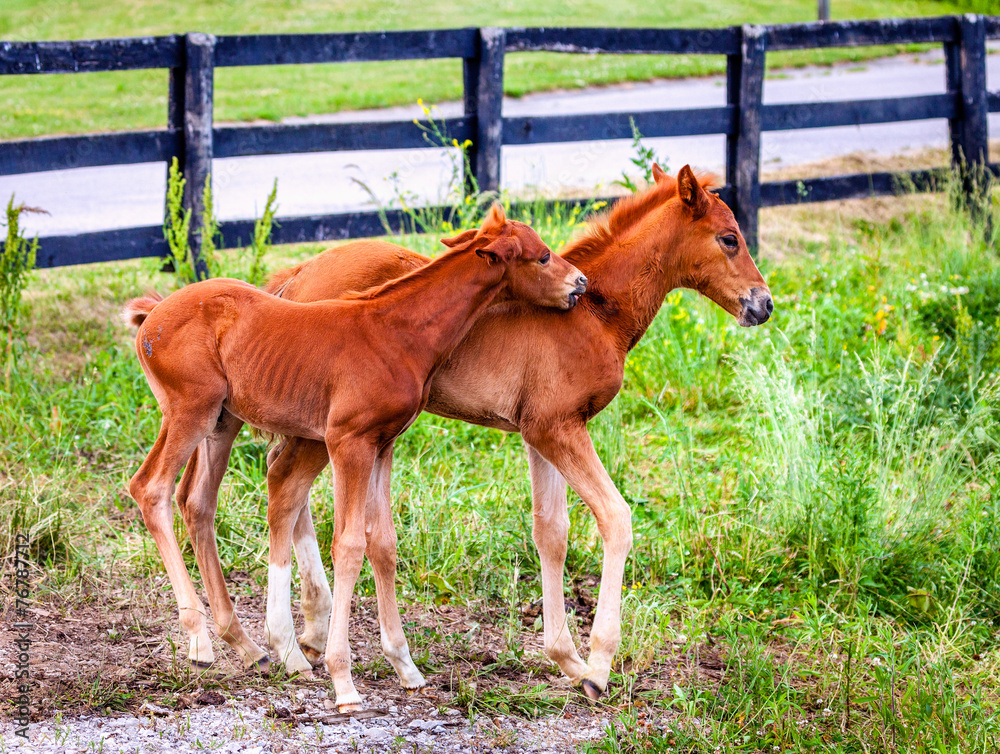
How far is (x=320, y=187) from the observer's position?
10.7m

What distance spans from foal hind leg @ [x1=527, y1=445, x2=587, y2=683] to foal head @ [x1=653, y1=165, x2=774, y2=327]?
33.7 inches

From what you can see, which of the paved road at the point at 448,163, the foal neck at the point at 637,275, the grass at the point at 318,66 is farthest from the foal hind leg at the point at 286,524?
the grass at the point at 318,66

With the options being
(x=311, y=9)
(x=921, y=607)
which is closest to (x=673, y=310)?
(x=921, y=607)

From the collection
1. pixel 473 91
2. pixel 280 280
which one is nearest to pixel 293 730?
pixel 280 280

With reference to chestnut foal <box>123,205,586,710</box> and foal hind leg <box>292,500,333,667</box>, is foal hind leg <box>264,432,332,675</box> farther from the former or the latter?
chestnut foal <box>123,205,586,710</box>

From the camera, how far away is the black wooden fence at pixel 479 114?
6.39 metres

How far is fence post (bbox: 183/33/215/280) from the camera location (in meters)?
6.57

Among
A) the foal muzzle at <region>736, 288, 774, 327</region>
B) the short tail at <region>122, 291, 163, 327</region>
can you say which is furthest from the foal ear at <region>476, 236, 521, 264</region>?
the short tail at <region>122, 291, 163, 327</region>

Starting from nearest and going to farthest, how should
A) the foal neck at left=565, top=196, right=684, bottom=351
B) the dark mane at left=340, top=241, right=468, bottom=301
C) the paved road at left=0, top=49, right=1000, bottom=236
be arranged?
the dark mane at left=340, top=241, right=468, bottom=301, the foal neck at left=565, top=196, right=684, bottom=351, the paved road at left=0, top=49, right=1000, bottom=236

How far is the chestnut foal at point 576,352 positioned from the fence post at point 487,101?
4191 mm

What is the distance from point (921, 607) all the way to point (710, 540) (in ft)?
3.00

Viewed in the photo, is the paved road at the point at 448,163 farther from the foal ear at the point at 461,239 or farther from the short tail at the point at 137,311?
the foal ear at the point at 461,239

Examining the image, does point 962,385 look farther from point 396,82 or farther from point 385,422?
point 396,82

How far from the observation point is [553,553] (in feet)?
11.7
